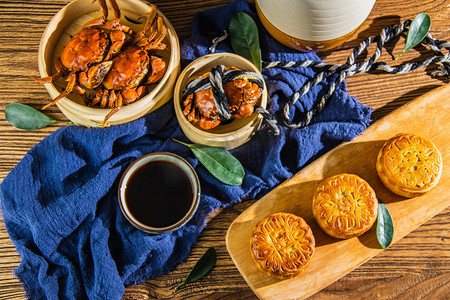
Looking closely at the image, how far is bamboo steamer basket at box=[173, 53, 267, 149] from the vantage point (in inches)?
36.3

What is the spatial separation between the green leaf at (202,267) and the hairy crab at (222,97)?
0.96ft

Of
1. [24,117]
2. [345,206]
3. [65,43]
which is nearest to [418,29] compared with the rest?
[345,206]

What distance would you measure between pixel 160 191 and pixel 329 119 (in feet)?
1.39

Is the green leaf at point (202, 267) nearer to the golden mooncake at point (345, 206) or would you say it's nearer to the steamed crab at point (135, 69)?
the golden mooncake at point (345, 206)

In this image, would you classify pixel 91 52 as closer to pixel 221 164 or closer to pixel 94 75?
pixel 94 75

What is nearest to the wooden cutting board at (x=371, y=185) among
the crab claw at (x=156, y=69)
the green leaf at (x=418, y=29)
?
the green leaf at (x=418, y=29)

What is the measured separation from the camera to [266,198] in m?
0.98

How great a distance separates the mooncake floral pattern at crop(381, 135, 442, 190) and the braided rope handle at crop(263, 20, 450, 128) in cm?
19

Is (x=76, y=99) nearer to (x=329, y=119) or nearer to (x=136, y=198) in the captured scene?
(x=136, y=198)

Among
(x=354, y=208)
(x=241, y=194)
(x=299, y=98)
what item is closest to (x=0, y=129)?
(x=241, y=194)

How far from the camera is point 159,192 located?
101 cm

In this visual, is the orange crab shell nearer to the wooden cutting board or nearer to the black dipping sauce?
the black dipping sauce

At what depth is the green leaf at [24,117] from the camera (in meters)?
1.03

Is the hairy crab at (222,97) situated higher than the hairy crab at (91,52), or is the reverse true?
the hairy crab at (91,52)
